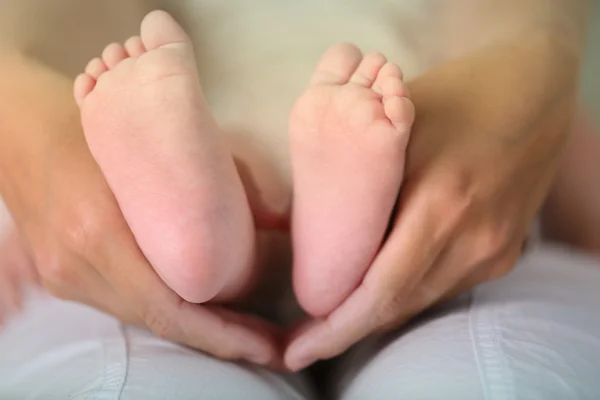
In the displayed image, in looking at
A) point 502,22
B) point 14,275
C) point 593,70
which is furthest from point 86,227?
point 593,70

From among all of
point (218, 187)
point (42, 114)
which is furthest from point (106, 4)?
point (218, 187)

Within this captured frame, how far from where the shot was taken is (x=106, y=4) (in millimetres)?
605

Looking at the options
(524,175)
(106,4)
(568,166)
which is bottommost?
(568,166)

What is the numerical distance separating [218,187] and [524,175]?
0.23 m

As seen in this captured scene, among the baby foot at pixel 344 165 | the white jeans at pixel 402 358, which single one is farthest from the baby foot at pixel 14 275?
the baby foot at pixel 344 165

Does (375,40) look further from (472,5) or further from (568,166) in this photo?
(568,166)

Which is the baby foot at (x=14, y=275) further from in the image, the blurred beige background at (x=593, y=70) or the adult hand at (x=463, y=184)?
the blurred beige background at (x=593, y=70)

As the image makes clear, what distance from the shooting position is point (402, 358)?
423mm

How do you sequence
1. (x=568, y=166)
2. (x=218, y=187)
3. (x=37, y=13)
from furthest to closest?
(x=568, y=166) → (x=37, y=13) → (x=218, y=187)

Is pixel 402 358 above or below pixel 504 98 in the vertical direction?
below

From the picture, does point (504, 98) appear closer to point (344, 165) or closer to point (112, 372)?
point (344, 165)

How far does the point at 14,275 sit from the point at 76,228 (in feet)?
0.45

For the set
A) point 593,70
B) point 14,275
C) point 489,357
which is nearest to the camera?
point 489,357

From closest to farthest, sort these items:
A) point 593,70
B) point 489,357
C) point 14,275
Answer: point 489,357, point 14,275, point 593,70
